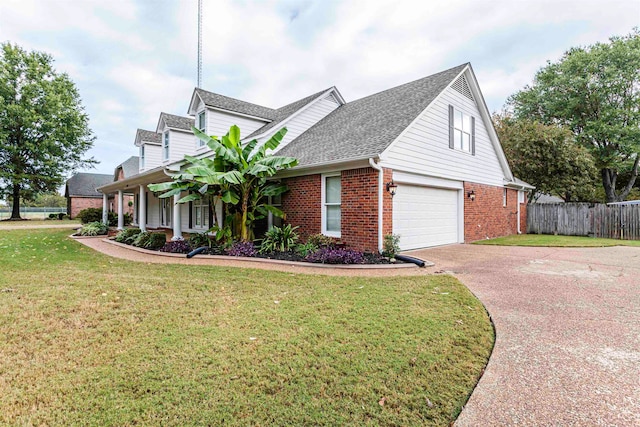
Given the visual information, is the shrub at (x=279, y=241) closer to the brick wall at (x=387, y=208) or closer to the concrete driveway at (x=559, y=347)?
the brick wall at (x=387, y=208)

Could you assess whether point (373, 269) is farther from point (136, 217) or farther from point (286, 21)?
point (136, 217)

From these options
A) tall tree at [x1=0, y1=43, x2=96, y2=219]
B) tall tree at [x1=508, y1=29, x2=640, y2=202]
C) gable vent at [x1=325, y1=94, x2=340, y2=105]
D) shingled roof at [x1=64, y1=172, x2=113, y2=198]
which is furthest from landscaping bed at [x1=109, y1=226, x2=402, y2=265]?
shingled roof at [x1=64, y1=172, x2=113, y2=198]

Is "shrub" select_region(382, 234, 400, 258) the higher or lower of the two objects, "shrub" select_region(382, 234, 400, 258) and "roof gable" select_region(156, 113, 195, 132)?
the lower

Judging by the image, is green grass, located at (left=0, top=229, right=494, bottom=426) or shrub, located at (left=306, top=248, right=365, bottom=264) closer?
green grass, located at (left=0, top=229, right=494, bottom=426)

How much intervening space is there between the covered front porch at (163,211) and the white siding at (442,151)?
624cm

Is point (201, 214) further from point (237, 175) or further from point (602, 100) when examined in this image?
point (602, 100)

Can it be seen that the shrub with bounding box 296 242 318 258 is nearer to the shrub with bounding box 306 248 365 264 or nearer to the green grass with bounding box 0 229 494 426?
the shrub with bounding box 306 248 365 264

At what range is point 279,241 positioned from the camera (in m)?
9.37

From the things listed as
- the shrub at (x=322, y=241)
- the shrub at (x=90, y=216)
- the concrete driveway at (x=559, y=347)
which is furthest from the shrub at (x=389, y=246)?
the shrub at (x=90, y=216)

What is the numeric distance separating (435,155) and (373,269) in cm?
538

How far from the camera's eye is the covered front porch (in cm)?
1249

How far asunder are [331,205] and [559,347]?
22.3 feet

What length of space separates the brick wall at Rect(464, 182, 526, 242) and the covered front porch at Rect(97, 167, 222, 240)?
9360 mm

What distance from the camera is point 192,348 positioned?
3.22m
